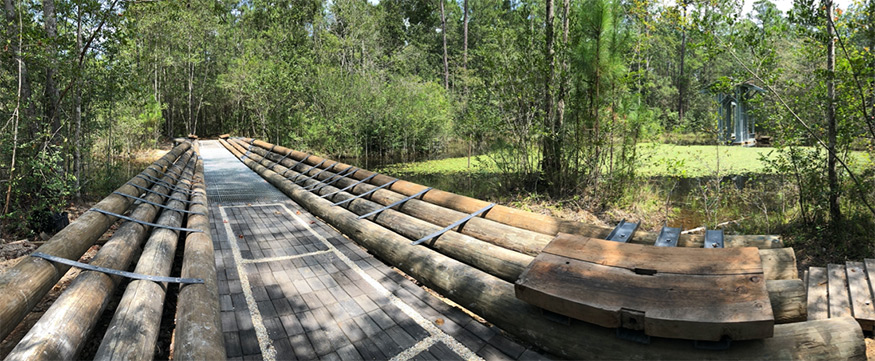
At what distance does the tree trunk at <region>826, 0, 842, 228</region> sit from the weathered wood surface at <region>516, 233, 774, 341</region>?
12.3ft

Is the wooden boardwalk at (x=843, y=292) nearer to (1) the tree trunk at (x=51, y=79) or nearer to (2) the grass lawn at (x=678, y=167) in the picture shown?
(2) the grass lawn at (x=678, y=167)

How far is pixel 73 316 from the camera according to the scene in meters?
1.95

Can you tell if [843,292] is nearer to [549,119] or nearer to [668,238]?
[668,238]

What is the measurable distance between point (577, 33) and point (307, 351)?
6.61 m

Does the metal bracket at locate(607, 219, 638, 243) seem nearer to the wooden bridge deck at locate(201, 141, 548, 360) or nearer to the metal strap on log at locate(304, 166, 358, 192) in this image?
the wooden bridge deck at locate(201, 141, 548, 360)

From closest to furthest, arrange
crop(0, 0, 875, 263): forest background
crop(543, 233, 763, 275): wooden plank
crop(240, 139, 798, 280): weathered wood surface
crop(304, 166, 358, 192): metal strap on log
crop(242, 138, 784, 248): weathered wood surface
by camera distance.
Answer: crop(543, 233, 763, 275): wooden plank < crop(240, 139, 798, 280): weathered wood surface < crop(242, 138, 784, 248): weathered wood surface < crop(0, 0, 875, 263): forest background < crop(304, 166, 358, 192): metal strap on log

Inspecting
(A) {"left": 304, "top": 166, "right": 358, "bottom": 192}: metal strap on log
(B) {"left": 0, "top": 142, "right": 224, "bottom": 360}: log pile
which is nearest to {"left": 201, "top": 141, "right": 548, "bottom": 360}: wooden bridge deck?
(B) {"left": 0, "top": 142, "right": 224, "bottom": 360}: log pile

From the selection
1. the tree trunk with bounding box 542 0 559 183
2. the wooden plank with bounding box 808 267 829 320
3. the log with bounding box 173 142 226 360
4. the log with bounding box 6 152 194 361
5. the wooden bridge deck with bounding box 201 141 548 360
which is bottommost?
the wooden plank with bounding box 808 267 829 320

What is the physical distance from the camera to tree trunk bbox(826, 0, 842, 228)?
4.45m

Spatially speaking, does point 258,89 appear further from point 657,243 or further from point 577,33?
point 657,243

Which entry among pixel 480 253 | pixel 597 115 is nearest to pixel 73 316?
pixel 480 253

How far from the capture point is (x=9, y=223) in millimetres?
4977

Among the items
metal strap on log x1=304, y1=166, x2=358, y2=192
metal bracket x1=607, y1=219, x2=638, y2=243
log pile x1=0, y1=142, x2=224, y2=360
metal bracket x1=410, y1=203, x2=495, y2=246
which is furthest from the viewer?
metal strap on log x1=304, y1=166, x2=358, y2=192

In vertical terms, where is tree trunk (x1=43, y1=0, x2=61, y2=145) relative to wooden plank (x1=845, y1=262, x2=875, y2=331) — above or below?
above
